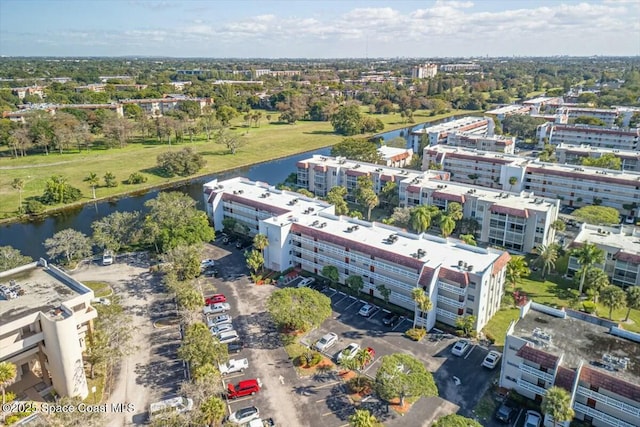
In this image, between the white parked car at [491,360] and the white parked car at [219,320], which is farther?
the white parked car at [219,320]

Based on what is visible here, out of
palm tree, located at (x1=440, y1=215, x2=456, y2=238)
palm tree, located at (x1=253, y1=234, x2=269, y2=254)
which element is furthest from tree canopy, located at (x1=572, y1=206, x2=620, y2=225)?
palm tree, located at (x1=253, y1=234, x2=269, y2=254)

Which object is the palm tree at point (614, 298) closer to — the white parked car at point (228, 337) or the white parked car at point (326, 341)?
the white parked car at point (326, 341)

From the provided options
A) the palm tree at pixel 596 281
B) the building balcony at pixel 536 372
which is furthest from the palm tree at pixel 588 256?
the building balcony at pixel 536 372

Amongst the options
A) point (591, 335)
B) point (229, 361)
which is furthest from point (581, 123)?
point (229, 361)

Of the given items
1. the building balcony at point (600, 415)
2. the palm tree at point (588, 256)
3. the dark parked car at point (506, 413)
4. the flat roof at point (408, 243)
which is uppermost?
the flat roof at point (408, 243)

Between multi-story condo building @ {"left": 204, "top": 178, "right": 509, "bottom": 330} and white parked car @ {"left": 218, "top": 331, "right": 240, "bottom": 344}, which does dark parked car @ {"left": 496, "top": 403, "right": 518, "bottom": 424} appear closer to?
multi-story condo building @ {"left": 204, "top": 178, "right": 509, "bottom": 330}

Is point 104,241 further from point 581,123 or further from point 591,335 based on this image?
point 581,123
